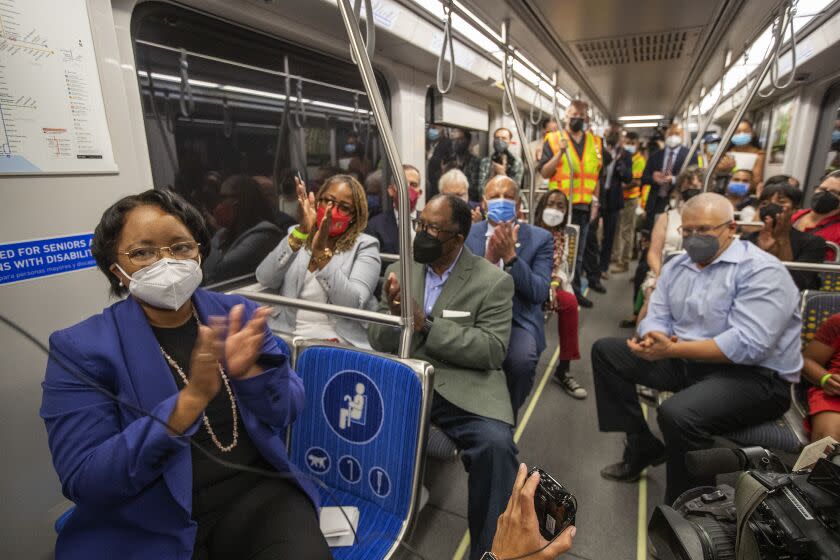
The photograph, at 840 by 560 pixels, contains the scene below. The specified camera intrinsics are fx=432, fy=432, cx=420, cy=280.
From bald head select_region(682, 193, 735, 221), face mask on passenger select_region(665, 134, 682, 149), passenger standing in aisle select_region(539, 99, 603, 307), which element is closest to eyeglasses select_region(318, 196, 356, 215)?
bald head select_region(682, 193, 735, 221)

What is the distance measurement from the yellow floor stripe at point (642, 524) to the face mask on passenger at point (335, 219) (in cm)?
223

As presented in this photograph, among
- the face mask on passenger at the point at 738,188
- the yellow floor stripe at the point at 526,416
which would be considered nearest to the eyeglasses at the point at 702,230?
the yellow floor stripe at the point at 526,416

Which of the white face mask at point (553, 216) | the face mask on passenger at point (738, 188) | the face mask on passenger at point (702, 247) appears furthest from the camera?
the face mask on passenger at point (738, 188)

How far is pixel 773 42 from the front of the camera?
1831mm

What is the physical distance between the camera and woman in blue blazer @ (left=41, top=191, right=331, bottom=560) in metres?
1.06

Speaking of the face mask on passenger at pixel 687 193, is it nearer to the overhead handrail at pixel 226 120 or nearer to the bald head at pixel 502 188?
the bald head at pixel 502 188

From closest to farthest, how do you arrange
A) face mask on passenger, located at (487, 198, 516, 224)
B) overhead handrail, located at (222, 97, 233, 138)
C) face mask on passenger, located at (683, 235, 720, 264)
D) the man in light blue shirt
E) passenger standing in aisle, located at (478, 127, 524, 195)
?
1. the man in light blue shirt
2. face mask on passenger, located at (683, 235, 720, 264)
3. overhead handrail, located at (222, 97, 233, 138)
4. face mask on passenger, located at (487, 198, 516, 224)
5. passenger standing in aisle, located at (478, 127, 524, 195)

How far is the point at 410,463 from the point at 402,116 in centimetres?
362

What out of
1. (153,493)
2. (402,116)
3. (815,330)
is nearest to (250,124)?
(402,116)

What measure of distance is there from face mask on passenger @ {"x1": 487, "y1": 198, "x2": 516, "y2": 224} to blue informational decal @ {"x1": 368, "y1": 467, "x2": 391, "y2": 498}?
1800 millimetres

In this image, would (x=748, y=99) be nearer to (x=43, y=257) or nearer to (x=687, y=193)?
(x=687, y=193)

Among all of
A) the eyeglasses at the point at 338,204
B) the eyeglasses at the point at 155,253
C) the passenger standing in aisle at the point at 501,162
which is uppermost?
the passenger standing in aisle at the point at 501,162

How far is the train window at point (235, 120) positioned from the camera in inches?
91.9

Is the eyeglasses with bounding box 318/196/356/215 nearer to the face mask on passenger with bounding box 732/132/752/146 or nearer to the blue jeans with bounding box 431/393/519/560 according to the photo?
the blue jeans with bounding box 431/393/519/560
